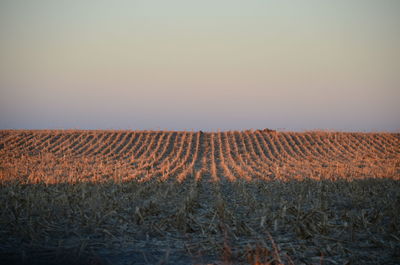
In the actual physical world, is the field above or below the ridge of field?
below

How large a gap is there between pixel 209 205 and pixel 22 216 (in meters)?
3.92

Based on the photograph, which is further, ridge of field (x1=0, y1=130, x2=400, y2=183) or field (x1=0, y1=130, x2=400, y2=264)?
ridge of field (x1=0, y1=130, x2=400, y2=183)

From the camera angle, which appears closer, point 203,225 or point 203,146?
point 203,225

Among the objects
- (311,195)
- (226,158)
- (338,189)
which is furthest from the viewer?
(226,158)

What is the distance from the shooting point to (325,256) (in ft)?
14.8

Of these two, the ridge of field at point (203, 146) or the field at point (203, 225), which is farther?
the ridge of field at point (203, 146)

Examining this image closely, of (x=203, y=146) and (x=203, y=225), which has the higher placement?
(x=203, y=146)

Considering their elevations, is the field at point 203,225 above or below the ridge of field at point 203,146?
below

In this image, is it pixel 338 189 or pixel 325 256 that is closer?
pixel 325 256

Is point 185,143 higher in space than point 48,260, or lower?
higher

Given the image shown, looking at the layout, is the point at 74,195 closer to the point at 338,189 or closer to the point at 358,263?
the point at 358,263

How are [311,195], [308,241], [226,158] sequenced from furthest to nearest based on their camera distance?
[226,158] < [311,195] < [308,241]

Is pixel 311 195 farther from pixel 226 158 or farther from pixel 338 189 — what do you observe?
pixel 226 158

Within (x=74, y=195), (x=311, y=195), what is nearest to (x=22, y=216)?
(x=74, y=195)
